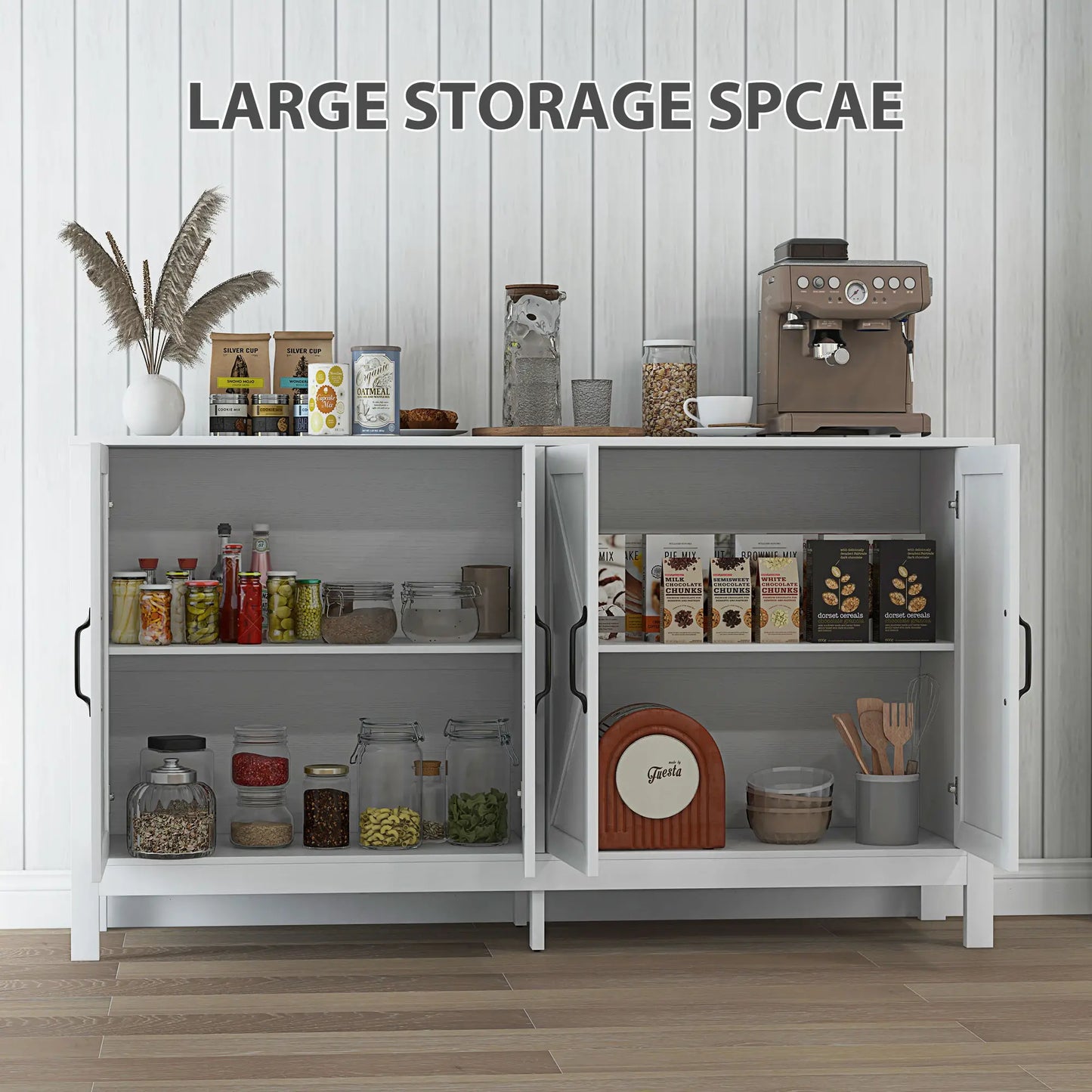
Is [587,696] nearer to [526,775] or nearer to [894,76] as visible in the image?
[526,775]

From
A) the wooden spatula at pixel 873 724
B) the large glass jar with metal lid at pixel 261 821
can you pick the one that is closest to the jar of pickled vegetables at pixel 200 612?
the large glass jar with metal lid at pixel 261 821

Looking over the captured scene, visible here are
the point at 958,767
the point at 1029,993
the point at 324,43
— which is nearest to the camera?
the point at 1029,993

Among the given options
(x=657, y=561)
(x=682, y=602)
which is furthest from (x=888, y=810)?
(x=657, y=561)

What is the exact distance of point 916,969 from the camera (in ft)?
9.43

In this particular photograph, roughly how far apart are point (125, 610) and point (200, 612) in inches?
6.6

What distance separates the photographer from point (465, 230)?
325cm

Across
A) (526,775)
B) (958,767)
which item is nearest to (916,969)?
(958,767)

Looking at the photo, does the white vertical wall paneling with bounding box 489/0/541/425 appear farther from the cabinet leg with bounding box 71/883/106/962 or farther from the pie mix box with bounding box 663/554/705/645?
the cabinet leg with bounding box 71/883/106/962

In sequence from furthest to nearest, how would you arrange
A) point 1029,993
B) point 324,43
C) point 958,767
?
point 324,43, point 958,767, point 1029,993

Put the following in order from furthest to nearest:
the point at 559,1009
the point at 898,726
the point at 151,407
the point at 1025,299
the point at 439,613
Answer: the point at 1025,299
the point at 898,726
the point at 439,613
the point at 151,407
the point at 559,1009

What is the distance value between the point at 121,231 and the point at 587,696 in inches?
62.7

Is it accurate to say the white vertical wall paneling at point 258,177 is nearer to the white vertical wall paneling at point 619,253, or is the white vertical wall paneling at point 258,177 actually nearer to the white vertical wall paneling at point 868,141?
the white vertical wall paneling at point 619,253

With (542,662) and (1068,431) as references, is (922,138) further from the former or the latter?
(542,662)

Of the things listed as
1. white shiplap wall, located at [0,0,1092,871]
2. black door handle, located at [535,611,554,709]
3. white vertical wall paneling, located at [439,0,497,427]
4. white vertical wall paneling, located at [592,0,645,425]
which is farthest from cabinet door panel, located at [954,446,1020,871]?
white vertical wall paneling, located at [439,0,497,427]
